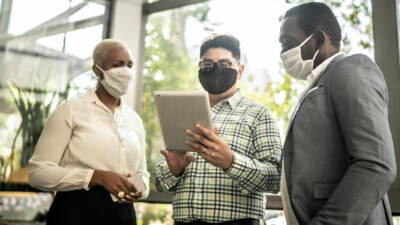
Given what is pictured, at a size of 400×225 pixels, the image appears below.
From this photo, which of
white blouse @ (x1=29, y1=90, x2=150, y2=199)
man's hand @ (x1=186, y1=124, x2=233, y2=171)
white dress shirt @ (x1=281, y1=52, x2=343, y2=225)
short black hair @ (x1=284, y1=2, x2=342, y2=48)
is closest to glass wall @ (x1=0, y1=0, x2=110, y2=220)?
white blouse @ (x1=29, y1=90, x2=150, y2=199)

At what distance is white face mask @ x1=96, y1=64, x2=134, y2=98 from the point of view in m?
2.01

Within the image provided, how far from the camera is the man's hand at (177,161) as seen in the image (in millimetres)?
1719

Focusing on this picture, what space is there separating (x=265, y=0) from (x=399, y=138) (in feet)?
4.77

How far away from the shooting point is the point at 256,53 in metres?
2.84

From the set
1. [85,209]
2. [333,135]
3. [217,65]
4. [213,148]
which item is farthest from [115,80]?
[333,135]

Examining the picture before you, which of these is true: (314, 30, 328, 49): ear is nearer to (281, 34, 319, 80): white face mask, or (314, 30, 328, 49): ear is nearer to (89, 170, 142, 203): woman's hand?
(281, 34, 319, 80): white face mask

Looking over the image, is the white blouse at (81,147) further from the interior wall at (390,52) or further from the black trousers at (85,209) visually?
the interior wall at (390,52)

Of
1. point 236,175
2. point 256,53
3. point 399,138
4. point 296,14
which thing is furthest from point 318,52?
point 256,53

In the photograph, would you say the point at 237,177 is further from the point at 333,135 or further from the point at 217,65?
the point at 217,65

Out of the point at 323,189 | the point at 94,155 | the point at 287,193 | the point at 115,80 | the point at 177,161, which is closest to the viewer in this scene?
the point at 323,189

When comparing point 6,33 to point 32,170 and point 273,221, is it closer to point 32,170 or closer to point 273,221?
point 32,170

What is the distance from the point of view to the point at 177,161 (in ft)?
5.68

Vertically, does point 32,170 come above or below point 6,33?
below

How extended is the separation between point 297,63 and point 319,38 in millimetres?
128
